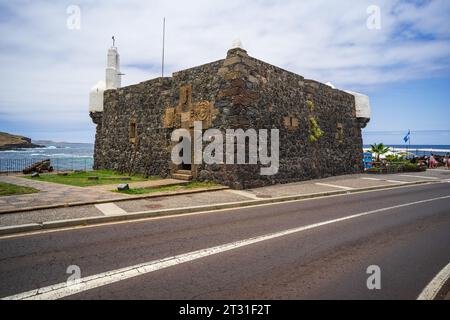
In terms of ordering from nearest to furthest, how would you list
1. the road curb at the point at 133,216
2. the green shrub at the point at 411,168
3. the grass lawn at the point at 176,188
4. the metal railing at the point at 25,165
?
the road curb at the point at 133,216 → the grass lawn at the point at 176,188 → the metal railing at the point at 25,165 → the green shrub at the point at 411,168

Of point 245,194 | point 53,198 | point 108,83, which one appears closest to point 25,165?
point 108,83

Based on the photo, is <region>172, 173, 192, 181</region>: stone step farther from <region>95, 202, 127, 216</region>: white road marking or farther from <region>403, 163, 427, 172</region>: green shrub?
<region>403, 163, 427, 172</region>: green shrub

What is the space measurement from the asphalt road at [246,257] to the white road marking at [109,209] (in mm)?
832

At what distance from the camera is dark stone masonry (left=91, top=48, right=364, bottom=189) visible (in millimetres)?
12977

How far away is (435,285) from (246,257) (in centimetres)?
256

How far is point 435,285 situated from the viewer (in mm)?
3674

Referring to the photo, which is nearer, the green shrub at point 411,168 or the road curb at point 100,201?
the road curb at point 100,201

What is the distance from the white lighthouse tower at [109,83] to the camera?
2028cm

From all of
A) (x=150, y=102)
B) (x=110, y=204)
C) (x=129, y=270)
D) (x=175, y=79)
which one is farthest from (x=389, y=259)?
(x=150, y=102)

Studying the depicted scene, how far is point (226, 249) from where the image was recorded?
500cm

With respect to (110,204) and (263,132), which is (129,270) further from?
(263,132)

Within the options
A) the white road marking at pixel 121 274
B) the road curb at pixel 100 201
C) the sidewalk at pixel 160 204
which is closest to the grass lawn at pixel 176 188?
the road curb at pixel 100 201

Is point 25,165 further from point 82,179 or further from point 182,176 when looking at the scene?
point 182,176

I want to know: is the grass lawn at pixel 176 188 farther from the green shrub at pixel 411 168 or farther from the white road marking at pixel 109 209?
the green shrub at pixel 411 168
